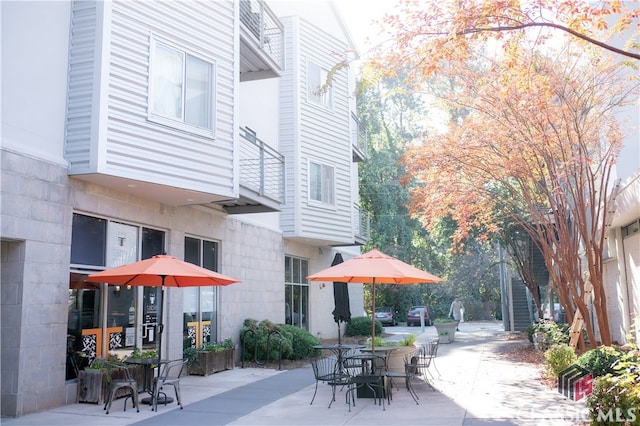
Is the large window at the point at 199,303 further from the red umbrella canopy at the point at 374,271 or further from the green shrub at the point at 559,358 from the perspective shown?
the green shrub at the point at 559,358

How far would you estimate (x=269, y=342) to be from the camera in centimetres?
1456

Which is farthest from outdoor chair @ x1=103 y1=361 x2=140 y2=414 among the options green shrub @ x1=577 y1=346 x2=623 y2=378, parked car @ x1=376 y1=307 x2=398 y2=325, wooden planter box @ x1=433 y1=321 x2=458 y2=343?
parked car @ x1=376 y1=307 x2=398 y2=325

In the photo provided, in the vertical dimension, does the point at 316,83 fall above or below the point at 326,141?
above

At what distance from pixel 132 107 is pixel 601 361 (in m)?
8.65

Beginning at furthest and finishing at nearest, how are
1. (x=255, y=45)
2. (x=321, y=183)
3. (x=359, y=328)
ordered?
(x=359, y=328) < (x=321, y=183) < (x=255, y=45)

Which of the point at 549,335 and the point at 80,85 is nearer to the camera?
the point at 80,85

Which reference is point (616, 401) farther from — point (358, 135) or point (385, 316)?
point (385, 316)

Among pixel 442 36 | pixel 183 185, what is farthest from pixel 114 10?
pixel 442 36

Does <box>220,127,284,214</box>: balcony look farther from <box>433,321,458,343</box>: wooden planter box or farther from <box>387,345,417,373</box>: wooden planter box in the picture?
<box>433,321,458,343</box>: wooden planter box

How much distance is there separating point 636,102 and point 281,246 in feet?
34.4

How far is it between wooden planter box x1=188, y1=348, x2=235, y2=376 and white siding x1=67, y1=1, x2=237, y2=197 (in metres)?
3.66

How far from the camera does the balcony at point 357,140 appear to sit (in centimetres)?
2327

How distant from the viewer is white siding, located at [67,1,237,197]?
31.5 feet

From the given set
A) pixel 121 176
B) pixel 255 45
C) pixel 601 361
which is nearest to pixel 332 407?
pixel 601 361
